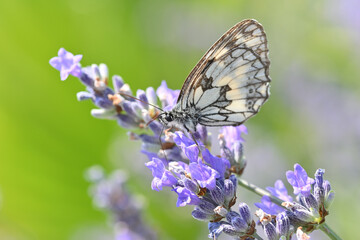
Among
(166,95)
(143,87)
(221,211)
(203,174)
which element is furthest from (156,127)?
(143,87)

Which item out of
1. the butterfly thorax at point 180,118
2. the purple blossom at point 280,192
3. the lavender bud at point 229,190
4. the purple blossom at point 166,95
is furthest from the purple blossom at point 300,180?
the purple blossom at point 166,95

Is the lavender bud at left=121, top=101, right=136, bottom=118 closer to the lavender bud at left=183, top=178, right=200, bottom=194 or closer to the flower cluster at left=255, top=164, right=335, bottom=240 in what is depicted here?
the lavender bud at left=183, top=178, right=200, bottom=194

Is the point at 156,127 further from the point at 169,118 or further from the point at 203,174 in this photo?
the point at 203,174

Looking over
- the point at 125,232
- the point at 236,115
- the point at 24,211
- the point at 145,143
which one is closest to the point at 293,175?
the point at 236,115

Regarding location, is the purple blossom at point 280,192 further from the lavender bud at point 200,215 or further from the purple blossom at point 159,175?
the purple blossom at point 159,175

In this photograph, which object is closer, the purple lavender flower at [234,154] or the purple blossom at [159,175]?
the purple blossom at [159,175]

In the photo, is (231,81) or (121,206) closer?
(231,81)
